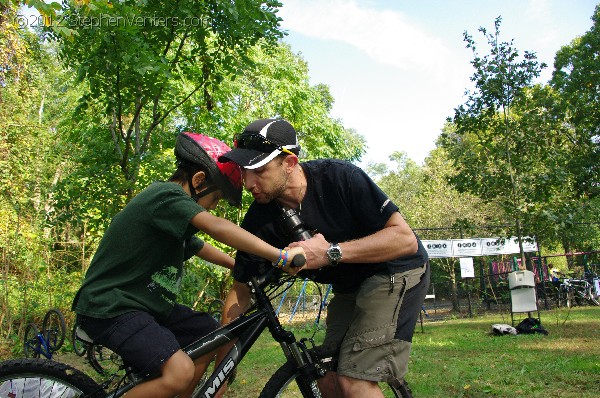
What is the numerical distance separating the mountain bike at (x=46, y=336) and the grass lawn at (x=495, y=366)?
1.61ft

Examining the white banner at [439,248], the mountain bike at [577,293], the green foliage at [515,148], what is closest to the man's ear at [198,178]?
the green foliage at [515,148]

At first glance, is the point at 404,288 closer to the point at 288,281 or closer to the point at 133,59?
the point at 288,281

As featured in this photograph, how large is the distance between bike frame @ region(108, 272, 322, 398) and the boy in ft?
0.35

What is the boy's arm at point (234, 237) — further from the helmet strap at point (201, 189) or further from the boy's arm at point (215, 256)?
the boy's arm at point (215, 256)

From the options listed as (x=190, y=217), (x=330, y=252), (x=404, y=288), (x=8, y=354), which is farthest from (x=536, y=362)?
(x=8, y=354)

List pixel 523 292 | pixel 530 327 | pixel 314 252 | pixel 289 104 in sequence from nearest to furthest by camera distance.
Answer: pixel 314 252 < pixel 530 327 < pixel 523 292 < pixel 289 104

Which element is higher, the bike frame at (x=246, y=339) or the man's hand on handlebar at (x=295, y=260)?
the man's hand on handlebar at (x=295, y=260)

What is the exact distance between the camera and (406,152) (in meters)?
58.0

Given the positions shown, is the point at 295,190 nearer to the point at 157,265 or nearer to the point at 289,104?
the point at 157,265

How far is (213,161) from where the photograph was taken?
300cm

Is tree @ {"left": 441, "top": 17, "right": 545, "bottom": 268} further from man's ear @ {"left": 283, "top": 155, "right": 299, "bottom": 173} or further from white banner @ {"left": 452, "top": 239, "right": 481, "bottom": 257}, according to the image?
man's ear @ {"left": 283, "top": 155, "right": 299, "bottom": 173}

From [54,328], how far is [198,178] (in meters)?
9.68

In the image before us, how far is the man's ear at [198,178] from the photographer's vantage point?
302cm

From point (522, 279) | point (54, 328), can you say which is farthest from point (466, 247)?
point (54, 328)
